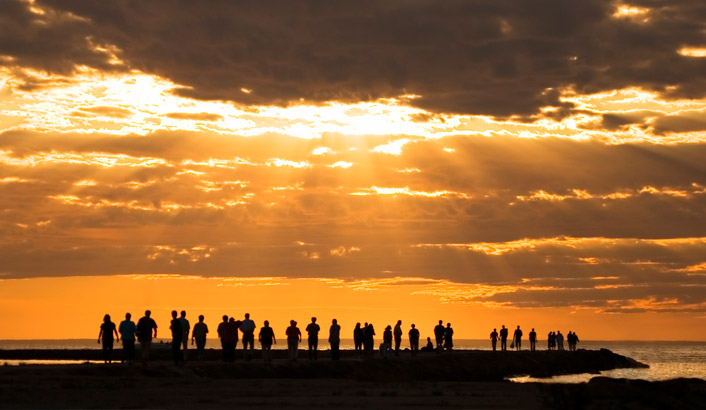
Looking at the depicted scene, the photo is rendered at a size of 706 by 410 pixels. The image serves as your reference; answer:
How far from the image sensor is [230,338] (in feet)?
142

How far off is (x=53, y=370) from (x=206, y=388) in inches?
207

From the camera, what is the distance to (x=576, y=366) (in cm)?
8819

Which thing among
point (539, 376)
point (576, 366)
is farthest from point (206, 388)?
point (576, 366)

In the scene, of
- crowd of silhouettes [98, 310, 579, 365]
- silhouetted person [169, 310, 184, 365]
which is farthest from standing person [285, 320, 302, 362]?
silhouetted person [169, 310, 184, 365]

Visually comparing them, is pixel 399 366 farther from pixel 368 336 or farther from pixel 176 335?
pixel 176 335

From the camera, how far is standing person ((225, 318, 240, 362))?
42938mm

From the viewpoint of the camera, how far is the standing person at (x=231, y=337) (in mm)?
42938

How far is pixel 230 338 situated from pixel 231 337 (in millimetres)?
62

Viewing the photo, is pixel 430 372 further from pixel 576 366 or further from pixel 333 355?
pixel 576 366

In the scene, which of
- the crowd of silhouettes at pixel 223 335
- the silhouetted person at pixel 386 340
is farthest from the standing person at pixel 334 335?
the silhouetted person at pixel 386 340

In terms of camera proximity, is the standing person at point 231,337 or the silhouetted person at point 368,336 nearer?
the standing person at point 231,337

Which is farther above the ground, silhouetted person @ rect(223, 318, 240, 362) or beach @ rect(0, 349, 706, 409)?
silhouetted person @ rect(223, 318, 240, 362)

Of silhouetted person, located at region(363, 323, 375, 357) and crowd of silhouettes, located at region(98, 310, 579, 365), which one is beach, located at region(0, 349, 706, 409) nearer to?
crowd of silhouettes, located at region(98, 310, 579, 365)

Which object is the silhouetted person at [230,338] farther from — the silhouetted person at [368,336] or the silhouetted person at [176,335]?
the silhouetted person at [368,336]
